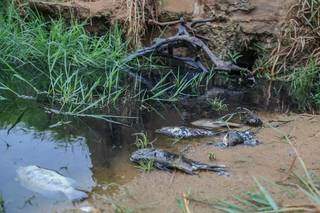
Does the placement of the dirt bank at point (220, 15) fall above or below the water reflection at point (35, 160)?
above

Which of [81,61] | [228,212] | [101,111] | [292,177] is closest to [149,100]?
[101,111]

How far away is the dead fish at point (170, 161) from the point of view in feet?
9.84

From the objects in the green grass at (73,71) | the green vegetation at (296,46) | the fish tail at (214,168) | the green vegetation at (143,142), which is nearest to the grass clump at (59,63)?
the green grass at (73,71)

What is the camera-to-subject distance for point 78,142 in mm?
3490

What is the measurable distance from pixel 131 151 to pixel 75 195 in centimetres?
67

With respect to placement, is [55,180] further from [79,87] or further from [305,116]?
[305,116]

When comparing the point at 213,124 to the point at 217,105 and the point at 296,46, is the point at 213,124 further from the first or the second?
the point at 296,46

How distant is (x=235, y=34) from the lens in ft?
17.5

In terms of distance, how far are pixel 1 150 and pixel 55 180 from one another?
618mm

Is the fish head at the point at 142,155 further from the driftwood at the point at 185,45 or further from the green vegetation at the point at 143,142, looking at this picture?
the driftwood at the point at 185,45

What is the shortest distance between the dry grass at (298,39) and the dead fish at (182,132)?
1609 millimetres

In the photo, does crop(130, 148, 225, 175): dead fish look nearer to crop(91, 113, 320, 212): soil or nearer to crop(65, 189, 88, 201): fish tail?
crop(91, 113, 320, 212): soil

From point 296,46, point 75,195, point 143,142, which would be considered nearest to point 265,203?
point 75,195

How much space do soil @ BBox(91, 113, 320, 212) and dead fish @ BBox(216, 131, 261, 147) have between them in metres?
0.05
